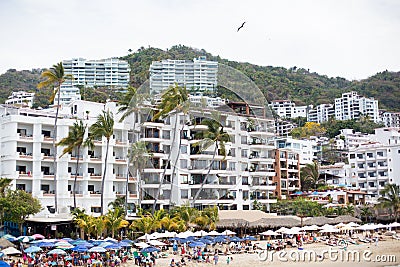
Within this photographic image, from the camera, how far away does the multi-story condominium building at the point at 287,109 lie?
164 m

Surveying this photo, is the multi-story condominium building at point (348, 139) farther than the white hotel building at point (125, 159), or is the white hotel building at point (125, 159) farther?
the multi-story condominium building at point (348, 139)

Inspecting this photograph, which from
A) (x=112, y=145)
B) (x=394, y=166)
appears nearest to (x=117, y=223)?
(x=112, y=145)

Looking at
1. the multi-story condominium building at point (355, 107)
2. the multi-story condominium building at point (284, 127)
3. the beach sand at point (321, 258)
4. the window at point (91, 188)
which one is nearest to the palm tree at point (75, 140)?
the window at point (91, 188)

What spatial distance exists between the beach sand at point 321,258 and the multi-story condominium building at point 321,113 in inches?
5008

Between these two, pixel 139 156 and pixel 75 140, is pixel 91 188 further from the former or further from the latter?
pixel 75 140

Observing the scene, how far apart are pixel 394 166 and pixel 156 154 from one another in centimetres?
4293

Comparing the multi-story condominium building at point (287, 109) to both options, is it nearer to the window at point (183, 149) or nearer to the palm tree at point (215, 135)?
the window at point (183, 149)

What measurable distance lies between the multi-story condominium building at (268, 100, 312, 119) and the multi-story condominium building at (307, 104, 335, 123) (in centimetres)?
221

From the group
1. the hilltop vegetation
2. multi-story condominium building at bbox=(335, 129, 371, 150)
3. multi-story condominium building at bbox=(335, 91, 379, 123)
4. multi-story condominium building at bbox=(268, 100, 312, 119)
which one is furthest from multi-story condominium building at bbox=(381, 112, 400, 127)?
multi-story condominium building at bbox=(335, 129, 371, 150)

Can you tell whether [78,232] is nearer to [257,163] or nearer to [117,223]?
[117,223]

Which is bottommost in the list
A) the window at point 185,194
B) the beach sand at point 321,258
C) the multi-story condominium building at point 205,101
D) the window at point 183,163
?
the beach sand at point 321,258

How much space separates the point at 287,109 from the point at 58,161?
127 m

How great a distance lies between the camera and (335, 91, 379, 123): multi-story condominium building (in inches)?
6131

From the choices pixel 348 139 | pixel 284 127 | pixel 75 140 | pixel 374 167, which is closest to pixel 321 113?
pixel 284 127
